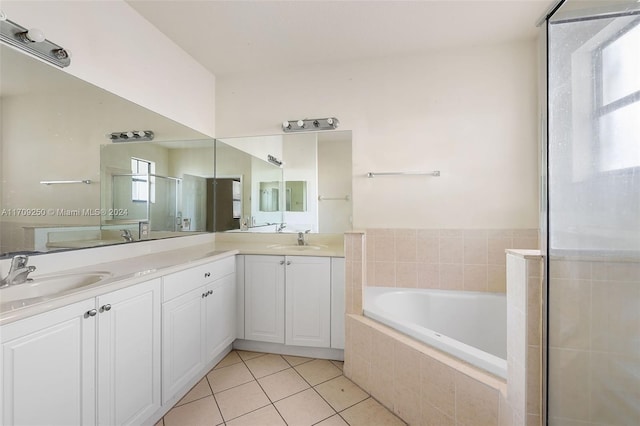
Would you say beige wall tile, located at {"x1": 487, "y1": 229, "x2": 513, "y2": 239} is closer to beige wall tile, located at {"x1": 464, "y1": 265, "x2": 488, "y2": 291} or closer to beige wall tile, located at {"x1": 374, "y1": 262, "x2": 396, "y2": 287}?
beige wall tile, located at {"x1": 464, "y1": 265, "x2": 488, "y2": 291}

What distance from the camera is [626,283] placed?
2.69 ft

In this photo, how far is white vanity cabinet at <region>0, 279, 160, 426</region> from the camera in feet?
2.89

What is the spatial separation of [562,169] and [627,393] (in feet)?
2.42

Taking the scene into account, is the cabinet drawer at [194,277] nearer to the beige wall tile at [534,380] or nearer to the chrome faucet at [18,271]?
the chrome faucet at [18,271]

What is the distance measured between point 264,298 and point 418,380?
127 centimetres

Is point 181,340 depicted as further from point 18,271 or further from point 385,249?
point 385,249

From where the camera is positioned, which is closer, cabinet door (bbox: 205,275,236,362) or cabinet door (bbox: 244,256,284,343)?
cabinet door (bbox: 205,275,236,362)

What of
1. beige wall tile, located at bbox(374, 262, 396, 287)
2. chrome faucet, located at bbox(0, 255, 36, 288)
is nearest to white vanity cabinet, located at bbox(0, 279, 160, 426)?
chrome faucet, located at bbox(0, 255, 36, 288)

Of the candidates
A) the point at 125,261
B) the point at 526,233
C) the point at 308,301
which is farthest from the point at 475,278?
the point at 125,261

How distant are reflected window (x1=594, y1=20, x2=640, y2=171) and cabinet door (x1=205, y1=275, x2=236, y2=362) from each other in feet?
7.08

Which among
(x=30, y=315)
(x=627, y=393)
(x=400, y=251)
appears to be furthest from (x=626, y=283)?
(x=30, y=315)

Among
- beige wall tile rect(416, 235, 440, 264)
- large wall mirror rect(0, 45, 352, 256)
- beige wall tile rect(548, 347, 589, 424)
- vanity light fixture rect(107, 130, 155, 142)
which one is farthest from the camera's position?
beige wall tile rect(416, 235, 440, 264)

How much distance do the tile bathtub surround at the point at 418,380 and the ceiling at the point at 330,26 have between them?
2153 mm

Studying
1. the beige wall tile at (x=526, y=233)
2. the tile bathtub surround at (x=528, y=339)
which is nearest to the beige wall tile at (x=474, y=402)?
the tile bathtub surround at (x=528, y=339)
